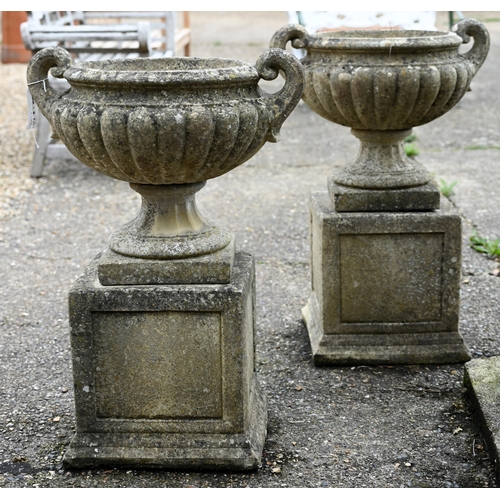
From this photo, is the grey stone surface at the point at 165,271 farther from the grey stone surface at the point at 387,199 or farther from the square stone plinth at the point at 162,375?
the grey stone surface at the point at 387,199

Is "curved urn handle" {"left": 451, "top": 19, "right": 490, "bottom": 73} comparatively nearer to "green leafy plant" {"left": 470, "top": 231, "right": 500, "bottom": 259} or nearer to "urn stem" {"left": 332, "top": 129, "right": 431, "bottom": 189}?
"urn stem" {"left": 332, "top": 129, "right": 431, "bottom": 189}

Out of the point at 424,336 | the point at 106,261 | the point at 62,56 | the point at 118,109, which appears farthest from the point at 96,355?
the point at 424,336

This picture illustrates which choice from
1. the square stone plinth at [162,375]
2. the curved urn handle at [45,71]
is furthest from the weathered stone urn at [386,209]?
the curved urn handle at [45,71]

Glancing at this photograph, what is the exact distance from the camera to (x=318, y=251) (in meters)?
3.43

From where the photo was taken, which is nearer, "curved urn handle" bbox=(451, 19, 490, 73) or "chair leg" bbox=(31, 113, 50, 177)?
"curved urn handle" bbox=(451, 19, 490, 73)

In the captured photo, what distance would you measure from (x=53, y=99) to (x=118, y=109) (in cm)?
38

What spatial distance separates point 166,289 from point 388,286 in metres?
1.19

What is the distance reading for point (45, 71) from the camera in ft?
8.48

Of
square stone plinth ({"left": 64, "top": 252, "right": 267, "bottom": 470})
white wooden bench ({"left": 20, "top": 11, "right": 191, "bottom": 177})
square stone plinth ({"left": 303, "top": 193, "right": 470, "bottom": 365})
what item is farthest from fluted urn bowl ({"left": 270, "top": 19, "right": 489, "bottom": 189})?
white wooden bench ({"left": 20, "top": 11, "right": 191, "bottom": 177})

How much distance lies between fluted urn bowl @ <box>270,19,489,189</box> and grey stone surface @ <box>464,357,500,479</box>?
2.59 feet

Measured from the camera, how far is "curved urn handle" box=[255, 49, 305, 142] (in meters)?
2.47

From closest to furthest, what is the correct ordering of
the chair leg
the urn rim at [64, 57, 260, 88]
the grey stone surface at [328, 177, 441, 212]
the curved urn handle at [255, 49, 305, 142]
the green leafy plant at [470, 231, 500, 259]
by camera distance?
the urn rim at [64, 57, 260, 88]
the curved urn handle at [255, 49, 305, 142]
the grey stone surface at [328, 177, 441, 212]
the green leafy plant at [470, 231, 500, 259]
the chair leg

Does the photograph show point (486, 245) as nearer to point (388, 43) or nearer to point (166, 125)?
point (388, 43)

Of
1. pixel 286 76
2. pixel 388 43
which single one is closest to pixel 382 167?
pixel 388 43
